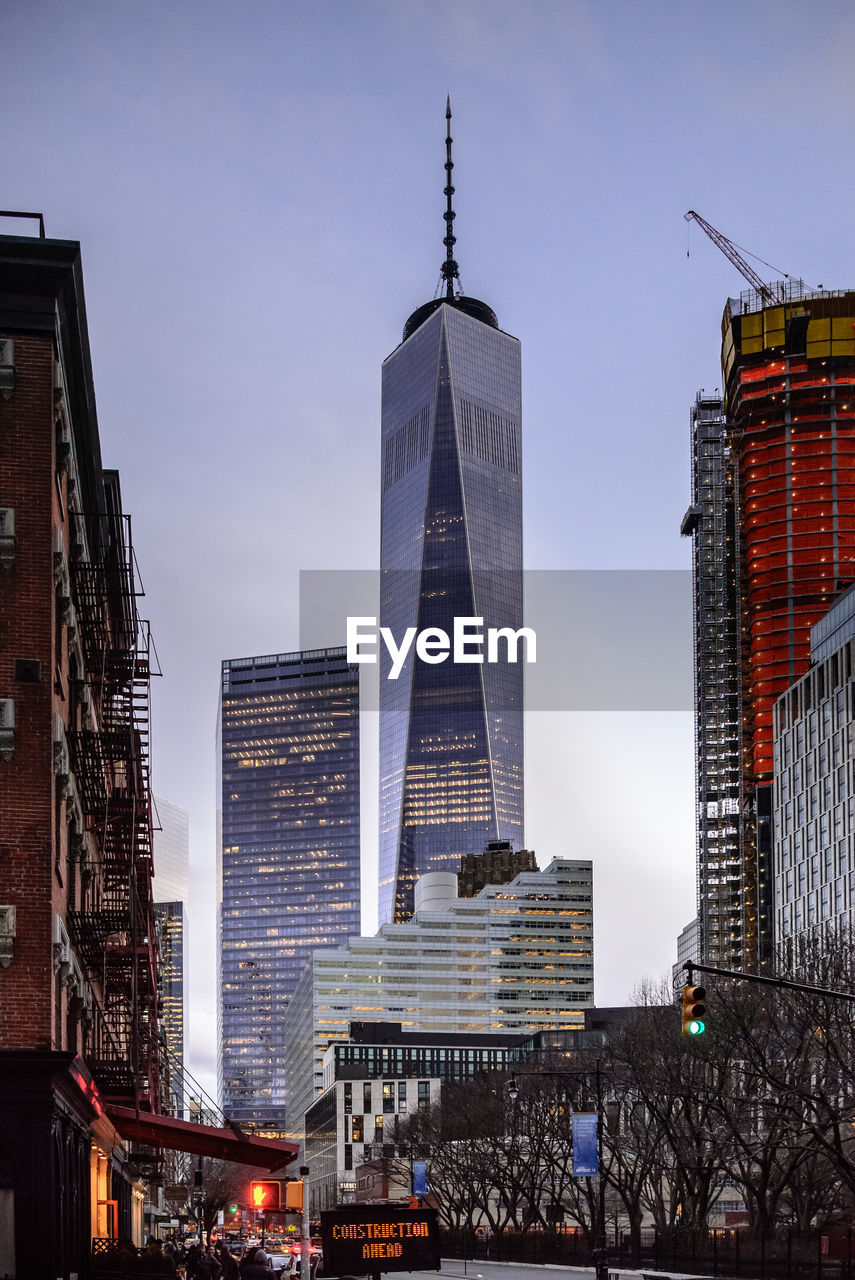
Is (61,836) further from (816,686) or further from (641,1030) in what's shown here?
(816,686)

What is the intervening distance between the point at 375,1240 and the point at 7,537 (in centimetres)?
1905

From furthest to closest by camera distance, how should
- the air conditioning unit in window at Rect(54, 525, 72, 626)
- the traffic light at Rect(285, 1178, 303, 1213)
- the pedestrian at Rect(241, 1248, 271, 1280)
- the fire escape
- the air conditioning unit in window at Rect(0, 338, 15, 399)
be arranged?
the fire escape, the air conditioning unit in window at Rect(54, 525, 72, 626), the air conditioning unit in window at Rect(0, 338, 15, 399), the pedestrian at Rect(241, 1248, 271, 1280), the traffic light at Rect(285, 1178, 303, 1213)

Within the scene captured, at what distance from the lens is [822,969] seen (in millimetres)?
73000

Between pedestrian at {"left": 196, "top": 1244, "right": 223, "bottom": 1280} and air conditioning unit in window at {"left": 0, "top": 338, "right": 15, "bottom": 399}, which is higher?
air conditioning unit in window at {"left": 0, "top": 338, "right": 15, "bottom": 399}

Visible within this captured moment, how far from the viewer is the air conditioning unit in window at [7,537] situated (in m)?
36.5

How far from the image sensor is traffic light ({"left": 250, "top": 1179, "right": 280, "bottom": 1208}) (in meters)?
29.4

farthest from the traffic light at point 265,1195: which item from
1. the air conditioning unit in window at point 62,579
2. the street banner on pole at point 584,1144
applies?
the street banner on pole at point 584,1144

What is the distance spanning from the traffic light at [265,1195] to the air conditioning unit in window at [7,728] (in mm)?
11559

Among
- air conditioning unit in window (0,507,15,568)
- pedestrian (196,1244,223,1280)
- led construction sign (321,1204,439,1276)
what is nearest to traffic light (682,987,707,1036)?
led construction sign (321,1204,439,1276)


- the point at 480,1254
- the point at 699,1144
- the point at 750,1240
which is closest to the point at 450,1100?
the point at 480,1254

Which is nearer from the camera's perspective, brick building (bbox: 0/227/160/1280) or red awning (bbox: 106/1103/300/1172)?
brick building (bbox: 0/227/160/1280)

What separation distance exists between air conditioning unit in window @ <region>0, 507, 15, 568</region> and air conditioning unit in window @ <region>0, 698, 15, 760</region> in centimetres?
313

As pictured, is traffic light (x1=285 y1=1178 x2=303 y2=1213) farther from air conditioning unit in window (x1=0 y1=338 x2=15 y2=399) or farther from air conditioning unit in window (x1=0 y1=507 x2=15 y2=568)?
air conditioning unit in window (x1=0 y1=338 x2=15 y2=399)

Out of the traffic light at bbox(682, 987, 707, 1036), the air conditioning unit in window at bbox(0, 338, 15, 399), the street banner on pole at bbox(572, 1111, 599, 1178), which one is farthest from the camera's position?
the street banner on pole at bbox(572, 1111, 599, 1178)
